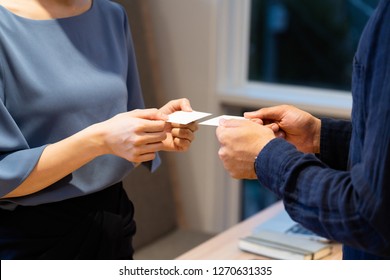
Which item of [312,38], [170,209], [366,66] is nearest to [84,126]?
[366,66]

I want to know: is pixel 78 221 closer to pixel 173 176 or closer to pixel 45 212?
pixel 45 212

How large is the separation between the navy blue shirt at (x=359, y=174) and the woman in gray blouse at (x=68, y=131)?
0.34 m

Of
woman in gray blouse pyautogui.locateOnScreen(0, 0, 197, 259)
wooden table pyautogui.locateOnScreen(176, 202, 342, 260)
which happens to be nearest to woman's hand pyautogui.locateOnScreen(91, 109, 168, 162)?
woman in gray blouse pyautogui.locateOnScreen(0, 0, 197, 259)

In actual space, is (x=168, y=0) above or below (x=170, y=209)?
above

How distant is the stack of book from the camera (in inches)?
68.9

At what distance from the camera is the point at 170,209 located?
102 inches

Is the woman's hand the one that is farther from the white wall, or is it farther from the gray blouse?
the white wall

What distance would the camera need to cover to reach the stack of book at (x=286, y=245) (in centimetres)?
175

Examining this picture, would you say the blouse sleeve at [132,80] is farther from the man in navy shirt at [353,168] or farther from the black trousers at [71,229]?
the man in navy shirt at [353,168]

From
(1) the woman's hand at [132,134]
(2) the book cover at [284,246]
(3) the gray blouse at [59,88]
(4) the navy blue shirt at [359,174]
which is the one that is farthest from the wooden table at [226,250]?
(4) the navy blue shirt at [359,174]

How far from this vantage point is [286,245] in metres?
1.79

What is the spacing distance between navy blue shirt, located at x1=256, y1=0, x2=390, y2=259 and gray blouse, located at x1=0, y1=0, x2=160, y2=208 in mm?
464

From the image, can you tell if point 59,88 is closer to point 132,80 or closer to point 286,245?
point 132,80
